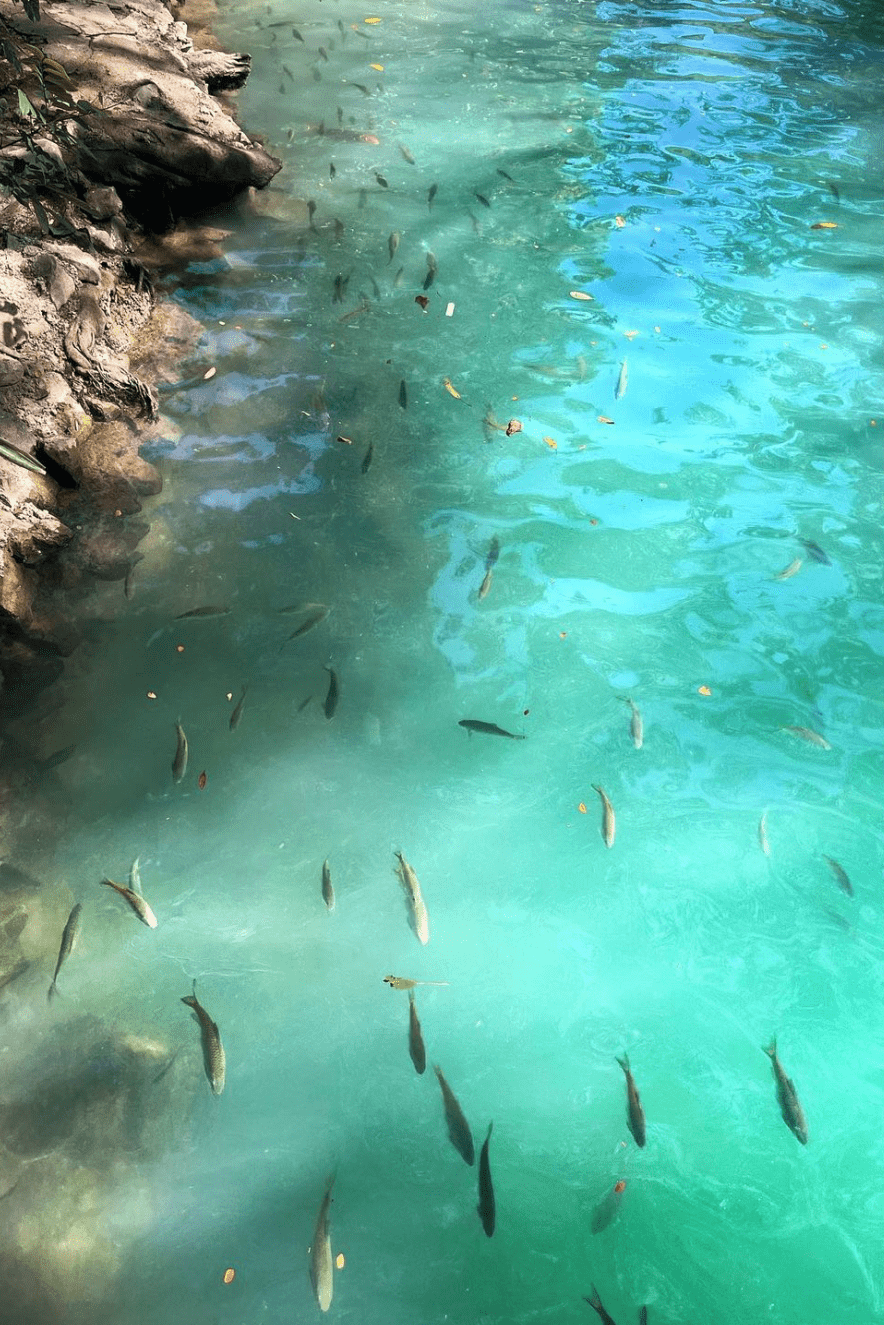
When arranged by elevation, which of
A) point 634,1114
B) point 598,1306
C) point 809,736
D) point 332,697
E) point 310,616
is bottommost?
point 598,1306

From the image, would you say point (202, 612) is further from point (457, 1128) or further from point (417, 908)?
point (457, 1128)

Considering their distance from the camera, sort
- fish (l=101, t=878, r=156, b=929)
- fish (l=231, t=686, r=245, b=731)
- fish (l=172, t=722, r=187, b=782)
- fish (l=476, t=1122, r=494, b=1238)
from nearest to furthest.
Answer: fish (l=476, t=1122, r=494, b=1238)
fish (l=101, t=878, r=156, b=929)
fish (l=172, t=722, r=187, b=782)
fish (l=231, t=686, r=245, b=731)

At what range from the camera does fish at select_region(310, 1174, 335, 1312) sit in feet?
8.20

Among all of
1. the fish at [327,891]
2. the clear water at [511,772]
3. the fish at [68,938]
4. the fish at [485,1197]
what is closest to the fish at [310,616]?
the clear water at [511,772]

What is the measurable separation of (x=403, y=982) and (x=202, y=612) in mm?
2056

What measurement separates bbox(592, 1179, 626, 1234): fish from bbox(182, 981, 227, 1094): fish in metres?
1.25

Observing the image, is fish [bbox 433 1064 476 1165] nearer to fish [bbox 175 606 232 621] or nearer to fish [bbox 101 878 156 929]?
fish [bbox 101 878 156 929]

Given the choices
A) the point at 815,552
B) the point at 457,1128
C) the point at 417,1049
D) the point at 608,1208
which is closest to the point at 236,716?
the point at 417,1049

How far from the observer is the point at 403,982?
10.4 feet

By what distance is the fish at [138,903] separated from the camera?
3285mm

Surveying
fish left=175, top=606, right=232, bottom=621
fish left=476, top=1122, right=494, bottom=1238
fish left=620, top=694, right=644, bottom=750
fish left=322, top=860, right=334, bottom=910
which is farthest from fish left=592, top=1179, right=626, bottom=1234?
fish left=175, top=606, right=232, bottom=621

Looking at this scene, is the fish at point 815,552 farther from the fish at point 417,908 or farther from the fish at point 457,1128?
the fish at point 457,1128

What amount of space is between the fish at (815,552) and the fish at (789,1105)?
273 centimetres

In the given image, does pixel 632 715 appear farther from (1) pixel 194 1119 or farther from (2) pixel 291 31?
(2) pixel 291 31
